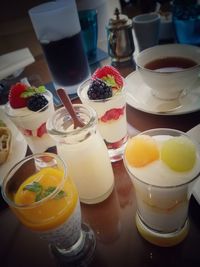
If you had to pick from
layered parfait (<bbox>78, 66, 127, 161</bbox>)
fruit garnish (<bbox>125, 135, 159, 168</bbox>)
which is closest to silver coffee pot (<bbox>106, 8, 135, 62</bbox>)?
layered parfait (<bbox>78, 66, 127, 161</bbox>)

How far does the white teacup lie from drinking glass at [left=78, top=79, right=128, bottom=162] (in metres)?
0.15

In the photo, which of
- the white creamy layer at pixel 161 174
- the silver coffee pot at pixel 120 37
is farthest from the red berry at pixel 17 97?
the silver coffee pot at pixel 120 37

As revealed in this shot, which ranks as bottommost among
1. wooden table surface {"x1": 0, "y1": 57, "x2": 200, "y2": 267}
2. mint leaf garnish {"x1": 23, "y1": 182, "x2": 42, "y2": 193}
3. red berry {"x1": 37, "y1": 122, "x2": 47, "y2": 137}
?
wooden table surface {"x1": 0, "y1": 57, "x2": 200, "y2": 267}

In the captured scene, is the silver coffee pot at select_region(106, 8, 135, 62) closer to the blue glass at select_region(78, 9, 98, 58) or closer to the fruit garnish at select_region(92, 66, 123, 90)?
the blue glass at select_region(78, 9, 98, 58)

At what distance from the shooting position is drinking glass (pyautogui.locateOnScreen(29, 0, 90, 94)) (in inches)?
33.5

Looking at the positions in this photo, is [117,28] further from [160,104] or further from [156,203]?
[156,203]

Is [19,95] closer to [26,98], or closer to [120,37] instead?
[26,98]

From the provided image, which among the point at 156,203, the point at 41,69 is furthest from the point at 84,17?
the point at 156,203

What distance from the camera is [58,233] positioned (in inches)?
18.9

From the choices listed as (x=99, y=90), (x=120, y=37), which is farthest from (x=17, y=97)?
(x=120, y=37)

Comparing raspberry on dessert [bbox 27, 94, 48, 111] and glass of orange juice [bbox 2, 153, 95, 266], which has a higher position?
raspberry on dessert [bbox 27, 94, 48, 111]

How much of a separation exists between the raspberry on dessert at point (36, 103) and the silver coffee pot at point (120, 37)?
1.69 feet

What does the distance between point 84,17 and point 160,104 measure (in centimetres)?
59

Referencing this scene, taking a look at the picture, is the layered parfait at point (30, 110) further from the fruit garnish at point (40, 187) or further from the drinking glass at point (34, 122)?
the fruit garnish at point (40, 187)
